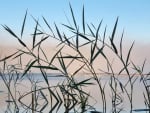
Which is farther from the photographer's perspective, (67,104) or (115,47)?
(67,104)

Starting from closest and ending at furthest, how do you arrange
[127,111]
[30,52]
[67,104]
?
1. [30,52]
2. [67,104]
3. [127,111]

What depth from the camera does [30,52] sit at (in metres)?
5.02

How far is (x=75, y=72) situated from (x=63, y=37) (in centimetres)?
55

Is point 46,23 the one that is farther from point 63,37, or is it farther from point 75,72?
point 75,72

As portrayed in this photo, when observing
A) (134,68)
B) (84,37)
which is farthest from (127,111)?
(84,37)

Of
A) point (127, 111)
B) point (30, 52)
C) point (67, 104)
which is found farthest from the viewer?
point (127, 111)

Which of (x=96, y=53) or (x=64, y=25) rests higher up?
(x=64, y=25)

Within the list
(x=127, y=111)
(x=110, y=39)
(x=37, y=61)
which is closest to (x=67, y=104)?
(x=37, y=61)

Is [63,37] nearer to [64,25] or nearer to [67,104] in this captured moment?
[64,25]

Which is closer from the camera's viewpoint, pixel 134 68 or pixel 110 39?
pixel 110 39

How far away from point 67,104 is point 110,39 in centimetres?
115

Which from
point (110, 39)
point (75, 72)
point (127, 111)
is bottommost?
point (127, 111)

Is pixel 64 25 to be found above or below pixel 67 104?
above

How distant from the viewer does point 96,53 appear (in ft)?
16.7
